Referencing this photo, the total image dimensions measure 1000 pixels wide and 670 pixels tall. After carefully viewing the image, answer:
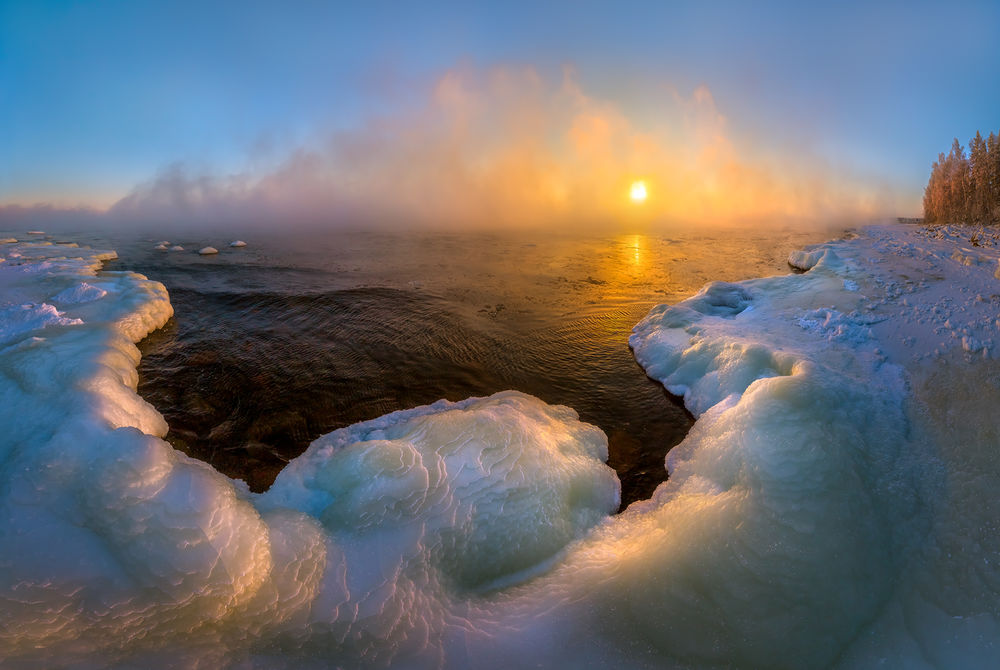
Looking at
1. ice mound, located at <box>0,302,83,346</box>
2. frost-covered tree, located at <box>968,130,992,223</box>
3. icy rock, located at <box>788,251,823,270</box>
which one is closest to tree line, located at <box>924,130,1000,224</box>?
frost-covered tree, located at <box>968,130,992,223</box>

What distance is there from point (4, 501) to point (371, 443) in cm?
253

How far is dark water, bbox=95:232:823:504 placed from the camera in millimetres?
5156

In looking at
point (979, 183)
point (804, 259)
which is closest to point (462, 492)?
point (804, 259)

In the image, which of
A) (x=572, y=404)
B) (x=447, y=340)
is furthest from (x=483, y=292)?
(x=572, y=404)

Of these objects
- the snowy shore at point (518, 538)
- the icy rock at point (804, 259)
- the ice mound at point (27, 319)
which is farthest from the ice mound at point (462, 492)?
the icy rock at point (804, 259)

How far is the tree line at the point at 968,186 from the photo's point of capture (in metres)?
23.0

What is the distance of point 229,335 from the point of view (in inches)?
315

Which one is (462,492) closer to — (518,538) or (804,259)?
(518,538)

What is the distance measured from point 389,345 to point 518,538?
16.7 feet

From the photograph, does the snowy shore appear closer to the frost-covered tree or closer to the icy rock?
the icy rock

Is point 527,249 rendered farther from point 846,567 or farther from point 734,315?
point 846,567

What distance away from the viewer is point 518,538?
3350mm

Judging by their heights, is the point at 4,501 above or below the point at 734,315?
below

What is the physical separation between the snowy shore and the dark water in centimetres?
58
